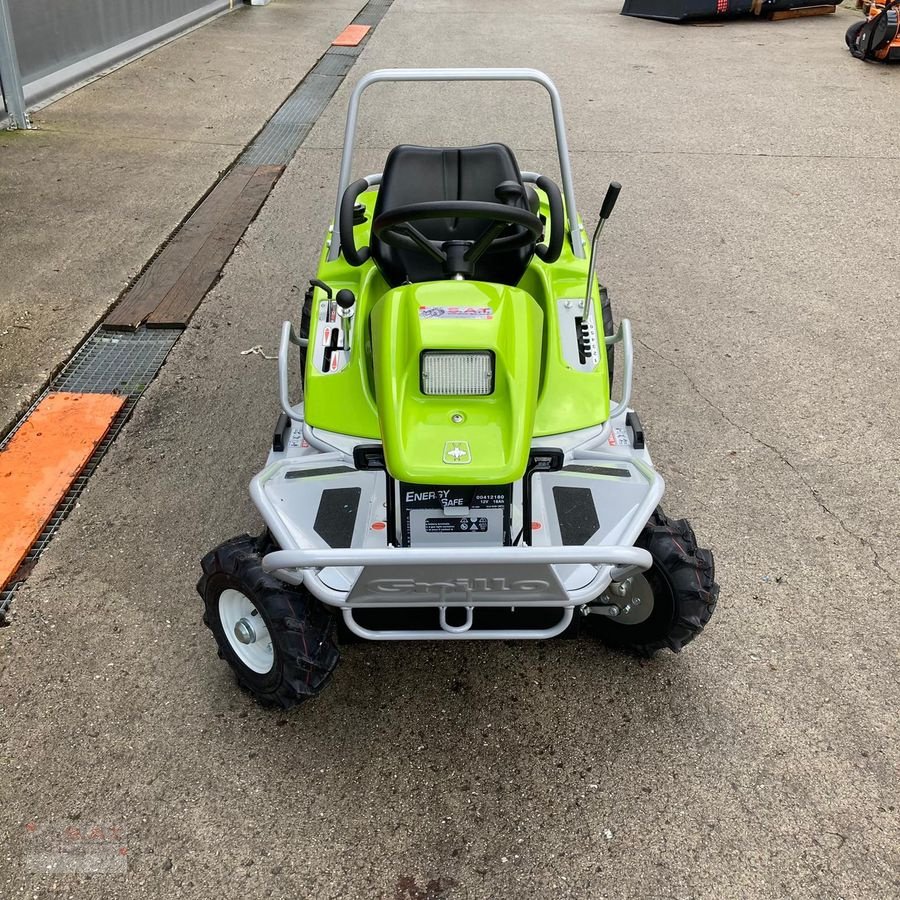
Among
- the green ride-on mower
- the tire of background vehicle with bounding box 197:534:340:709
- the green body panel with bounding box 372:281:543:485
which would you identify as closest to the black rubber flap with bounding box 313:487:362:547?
the green ride-on mower

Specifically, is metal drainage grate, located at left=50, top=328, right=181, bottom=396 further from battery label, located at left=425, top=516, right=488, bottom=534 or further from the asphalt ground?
battery label, located at left=425, top=516, right=488, bottom=534

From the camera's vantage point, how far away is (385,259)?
312 centimetres

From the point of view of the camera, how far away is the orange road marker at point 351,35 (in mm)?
11273

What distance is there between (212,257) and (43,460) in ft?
7.16

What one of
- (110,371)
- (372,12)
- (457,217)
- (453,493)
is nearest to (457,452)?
(453,493)

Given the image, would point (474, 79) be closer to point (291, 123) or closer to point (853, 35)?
point (291, 123)

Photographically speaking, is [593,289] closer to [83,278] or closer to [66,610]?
[66,610]

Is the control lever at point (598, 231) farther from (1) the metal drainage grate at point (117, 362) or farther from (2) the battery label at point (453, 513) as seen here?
(1) the metal drainage grate at point (117, 362)

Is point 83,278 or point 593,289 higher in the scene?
point 593,289

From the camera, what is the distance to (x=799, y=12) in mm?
13461

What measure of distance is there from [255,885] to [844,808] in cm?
151

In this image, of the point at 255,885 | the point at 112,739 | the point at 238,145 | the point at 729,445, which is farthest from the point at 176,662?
the point at 238,145

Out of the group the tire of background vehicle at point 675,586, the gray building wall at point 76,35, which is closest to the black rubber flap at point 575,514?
the tire of background vehicle at point 675,586

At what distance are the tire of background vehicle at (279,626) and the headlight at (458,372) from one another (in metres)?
0.65
